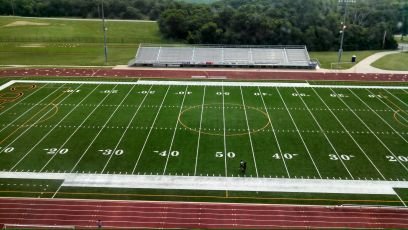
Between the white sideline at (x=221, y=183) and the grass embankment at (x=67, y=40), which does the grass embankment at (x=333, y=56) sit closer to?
the grass embankment at (x=67, y=40)

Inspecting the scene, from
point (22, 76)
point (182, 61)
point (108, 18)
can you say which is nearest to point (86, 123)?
point (22, 76)

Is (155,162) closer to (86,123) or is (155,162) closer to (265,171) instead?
(265,171)

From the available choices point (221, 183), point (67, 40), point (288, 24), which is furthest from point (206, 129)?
point (67, 40)

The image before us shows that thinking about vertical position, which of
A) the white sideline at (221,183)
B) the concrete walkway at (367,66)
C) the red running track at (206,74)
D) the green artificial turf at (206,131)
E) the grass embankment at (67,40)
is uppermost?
the grass embankment at (67,40)

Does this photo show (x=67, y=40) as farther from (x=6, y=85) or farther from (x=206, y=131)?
(x=206, y=131)

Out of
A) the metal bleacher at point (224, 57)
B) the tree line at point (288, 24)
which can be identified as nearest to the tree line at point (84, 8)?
the tree line at point (288, 24)

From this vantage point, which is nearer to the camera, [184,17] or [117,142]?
[117,142]
